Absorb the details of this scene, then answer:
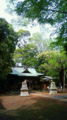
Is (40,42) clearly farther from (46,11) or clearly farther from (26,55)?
(46,11)

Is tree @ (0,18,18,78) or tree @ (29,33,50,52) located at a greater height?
tree @ (29,33,50,52)

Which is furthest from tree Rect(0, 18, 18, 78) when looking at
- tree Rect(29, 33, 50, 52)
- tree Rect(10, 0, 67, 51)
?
tree Rect(29, 33, 50, 52)

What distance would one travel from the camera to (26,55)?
49.8 metres

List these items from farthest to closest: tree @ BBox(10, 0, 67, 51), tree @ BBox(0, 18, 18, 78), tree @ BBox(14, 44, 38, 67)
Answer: tree @ BBox(14, 44, 38, 67) → tree @ BBox(0, 18, 18, 78) → tree @ BBox(10, 0, 67, 51)

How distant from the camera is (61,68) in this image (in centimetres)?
3622

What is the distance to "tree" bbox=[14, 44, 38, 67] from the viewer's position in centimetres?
4944

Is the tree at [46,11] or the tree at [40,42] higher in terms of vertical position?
the tree at [40,42]

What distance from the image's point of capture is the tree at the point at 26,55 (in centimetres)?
4944

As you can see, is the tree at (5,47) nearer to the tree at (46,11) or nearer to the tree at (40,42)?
the tree at (46,11)

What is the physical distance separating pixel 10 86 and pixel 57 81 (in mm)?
14835

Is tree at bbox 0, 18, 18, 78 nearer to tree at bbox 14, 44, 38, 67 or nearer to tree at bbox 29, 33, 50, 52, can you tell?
tree at bbox 14, 44, 38, 67

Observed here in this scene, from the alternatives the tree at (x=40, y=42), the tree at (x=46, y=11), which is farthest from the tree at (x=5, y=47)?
the tree at (x=40, y=42)

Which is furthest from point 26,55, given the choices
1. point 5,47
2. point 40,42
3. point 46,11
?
point 46,11

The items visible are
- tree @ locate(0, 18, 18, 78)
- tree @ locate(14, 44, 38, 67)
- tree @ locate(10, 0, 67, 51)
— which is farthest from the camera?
tree @ locate(14, 44, 38, 67)
